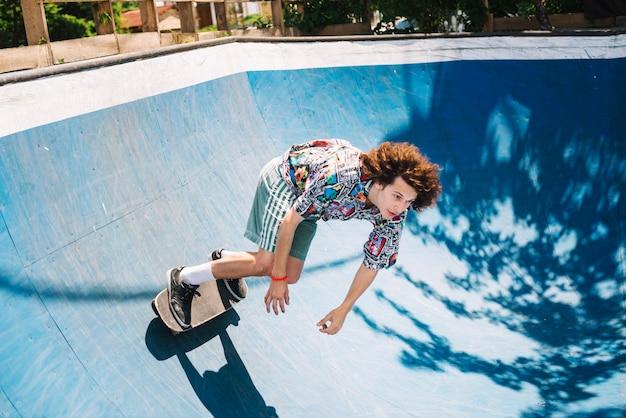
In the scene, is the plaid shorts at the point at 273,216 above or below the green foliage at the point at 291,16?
→ below

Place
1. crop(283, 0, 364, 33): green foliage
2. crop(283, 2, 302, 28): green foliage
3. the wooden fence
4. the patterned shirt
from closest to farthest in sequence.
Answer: the patterned shirt → the wooden fence → crop(283, 0, 364, 33): green foliage → crop(283, 2, 302, 28): green foliage

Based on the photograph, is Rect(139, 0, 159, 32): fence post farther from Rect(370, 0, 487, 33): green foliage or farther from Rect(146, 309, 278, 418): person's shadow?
Rect(146, 309, 278, 418): person's shadow

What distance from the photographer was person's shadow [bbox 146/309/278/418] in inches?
143

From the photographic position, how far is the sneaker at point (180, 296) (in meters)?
3.77

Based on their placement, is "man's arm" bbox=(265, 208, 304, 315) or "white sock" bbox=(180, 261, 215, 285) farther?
"white sock" bbox=(180, 261, 215, 285)

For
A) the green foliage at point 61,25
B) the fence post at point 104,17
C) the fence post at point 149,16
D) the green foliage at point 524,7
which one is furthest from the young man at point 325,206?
the green foliage at point 61,25

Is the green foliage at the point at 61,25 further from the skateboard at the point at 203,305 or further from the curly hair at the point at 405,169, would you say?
the curly hair at the point at 405,169

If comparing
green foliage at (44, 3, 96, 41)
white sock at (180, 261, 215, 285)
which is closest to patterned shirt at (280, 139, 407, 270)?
white sock at (180, 261, 215, 285)

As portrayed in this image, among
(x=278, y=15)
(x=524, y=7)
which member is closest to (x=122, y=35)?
(x=278, y=15)

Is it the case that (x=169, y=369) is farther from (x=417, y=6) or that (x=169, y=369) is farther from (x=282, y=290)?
(x=417, y=6)

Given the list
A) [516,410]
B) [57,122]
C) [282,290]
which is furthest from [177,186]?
[516,410]

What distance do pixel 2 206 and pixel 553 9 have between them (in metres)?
9.10

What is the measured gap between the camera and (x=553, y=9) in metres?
10.2

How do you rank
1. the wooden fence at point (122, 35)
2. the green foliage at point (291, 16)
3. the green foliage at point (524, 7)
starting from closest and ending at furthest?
the wooden fence at point (122, 35) → the green foliage at point (524, 7) → the green foliage at point (291, 16)
